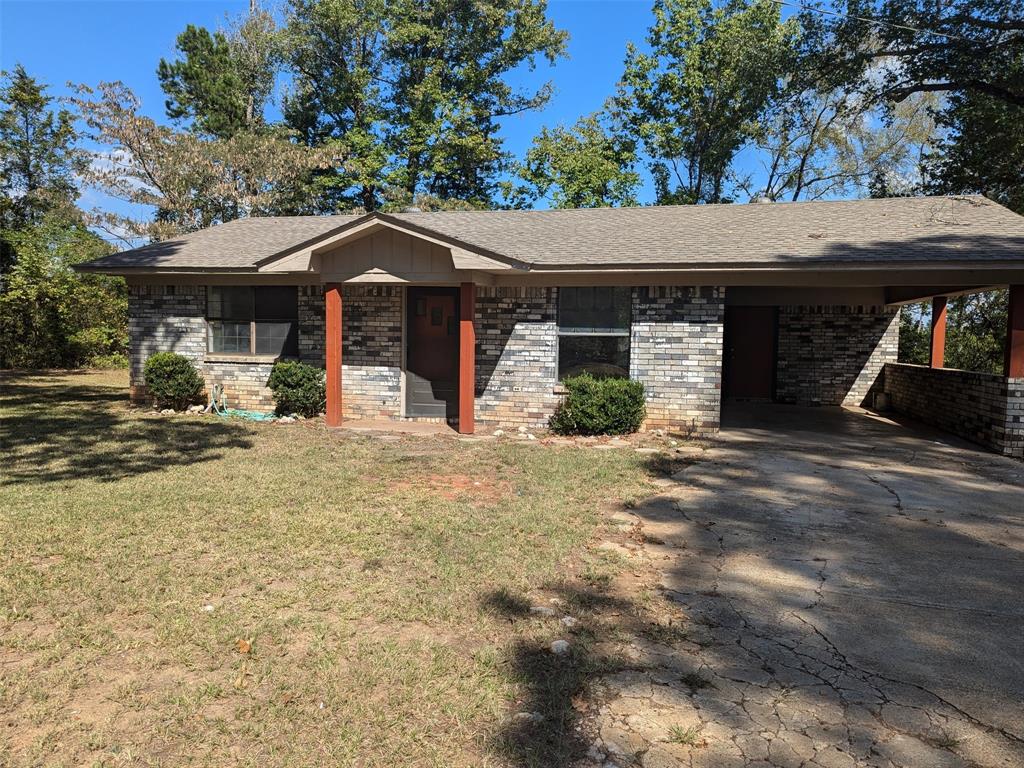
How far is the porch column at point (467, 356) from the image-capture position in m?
9.63

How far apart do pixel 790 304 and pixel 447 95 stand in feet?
56.7

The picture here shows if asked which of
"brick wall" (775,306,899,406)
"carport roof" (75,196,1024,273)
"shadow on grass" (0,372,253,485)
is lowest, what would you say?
"shadow on grass" (0,372,253,485)

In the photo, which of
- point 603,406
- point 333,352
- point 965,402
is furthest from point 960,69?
point 333,352

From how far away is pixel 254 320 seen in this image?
11.7 metres

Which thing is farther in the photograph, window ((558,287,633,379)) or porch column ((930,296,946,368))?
porch column ((930,296,946,368))

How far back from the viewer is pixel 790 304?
12844mm

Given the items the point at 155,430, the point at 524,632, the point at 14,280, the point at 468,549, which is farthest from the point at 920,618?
the point at 14,280

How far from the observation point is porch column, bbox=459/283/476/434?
31.6 feet

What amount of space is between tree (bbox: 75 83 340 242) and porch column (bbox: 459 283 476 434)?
15.7 metres

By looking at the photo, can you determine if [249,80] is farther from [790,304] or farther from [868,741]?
[868,741]

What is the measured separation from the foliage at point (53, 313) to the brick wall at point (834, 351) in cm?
2031

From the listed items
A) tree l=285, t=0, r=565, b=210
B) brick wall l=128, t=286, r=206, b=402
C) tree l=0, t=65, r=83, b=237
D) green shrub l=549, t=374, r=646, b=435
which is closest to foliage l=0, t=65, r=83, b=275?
tree l=0, t=65, r=83, b=237

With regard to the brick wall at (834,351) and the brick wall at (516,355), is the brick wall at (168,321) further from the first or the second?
the brick wall at (834,351)

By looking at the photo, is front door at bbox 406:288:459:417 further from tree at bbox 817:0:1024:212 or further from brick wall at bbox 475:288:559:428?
tree at bbox 817:0:1024:212
